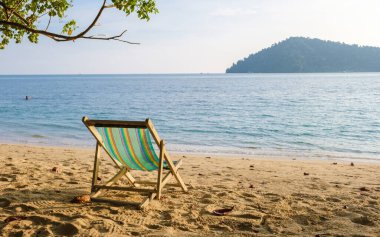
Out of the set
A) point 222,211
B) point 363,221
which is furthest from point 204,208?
point 363,221

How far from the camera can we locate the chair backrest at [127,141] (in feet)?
13.6

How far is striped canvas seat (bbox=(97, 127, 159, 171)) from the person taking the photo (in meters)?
4.22

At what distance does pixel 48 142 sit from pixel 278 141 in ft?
30.7

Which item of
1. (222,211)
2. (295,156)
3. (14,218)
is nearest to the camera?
(14,218)

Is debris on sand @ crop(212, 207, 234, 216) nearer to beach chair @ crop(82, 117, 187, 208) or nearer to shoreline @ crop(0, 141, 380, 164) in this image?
beach chair @ crop(82, 117, 187, 208)

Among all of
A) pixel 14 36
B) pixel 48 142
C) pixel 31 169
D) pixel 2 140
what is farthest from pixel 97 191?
pixel 2 140

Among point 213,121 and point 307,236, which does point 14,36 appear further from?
point 213,121

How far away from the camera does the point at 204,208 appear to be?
14.4ft

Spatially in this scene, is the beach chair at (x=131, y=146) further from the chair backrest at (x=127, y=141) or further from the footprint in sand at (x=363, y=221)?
the footprint in sand at (x=363, y=221)

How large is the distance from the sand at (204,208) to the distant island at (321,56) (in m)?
166

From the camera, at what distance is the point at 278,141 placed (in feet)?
48.3

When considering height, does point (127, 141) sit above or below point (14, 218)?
above

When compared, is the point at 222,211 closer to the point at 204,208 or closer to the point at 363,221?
the point at 204,208

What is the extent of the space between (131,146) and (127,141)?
0.28ft
